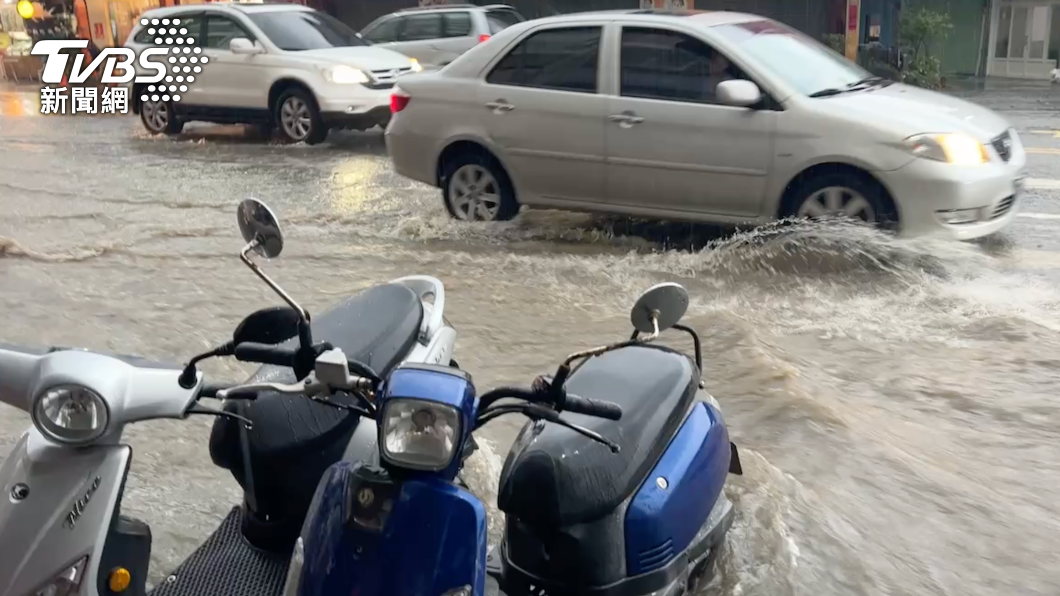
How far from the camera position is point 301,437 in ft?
9.16

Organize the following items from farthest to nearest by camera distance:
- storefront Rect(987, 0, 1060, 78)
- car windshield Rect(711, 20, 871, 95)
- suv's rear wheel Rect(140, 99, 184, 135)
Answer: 1. storefront Rect(987, 0, 1060, 78)
2. suv's rear wheel Rect(140, 99, 184, 135)
3. car windshield Rect(711, 20, 871, 95)

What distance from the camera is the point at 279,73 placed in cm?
1269

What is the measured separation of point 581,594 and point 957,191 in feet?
15.8

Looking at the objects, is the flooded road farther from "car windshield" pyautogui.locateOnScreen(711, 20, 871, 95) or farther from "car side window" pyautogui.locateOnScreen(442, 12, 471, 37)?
"car side window" pyautogui.locateOnScreen(442, 12, 471, 37)

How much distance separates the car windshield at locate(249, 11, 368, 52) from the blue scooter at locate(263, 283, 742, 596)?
1097 centimetres

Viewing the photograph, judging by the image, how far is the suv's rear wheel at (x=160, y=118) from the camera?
→ 13984 mm

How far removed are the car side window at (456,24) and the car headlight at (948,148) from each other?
8985mm

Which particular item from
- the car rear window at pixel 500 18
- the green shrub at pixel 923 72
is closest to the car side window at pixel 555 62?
A: the car rear window at pixel 500 18

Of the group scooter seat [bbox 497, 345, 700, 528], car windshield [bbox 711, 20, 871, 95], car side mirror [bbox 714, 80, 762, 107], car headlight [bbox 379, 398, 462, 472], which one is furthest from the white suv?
car headlight [bbox 379, 398, 462, 472]

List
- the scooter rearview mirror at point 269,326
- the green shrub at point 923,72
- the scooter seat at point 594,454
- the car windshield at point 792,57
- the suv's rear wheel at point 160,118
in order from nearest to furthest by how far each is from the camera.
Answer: the scooter rearview mirror at point 269,326
the scooter seat at point 594,454
the car windshield at point 792,57
the suv's rear wheel at point 160,118
the green shrub at point 923,72

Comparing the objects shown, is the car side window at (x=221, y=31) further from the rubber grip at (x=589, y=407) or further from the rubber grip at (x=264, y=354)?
the rubber grip at (x=589, y=407)

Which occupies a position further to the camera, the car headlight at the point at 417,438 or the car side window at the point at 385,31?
the car side window at the point at 385,31

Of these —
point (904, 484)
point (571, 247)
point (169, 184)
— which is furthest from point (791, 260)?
point (169, 184)

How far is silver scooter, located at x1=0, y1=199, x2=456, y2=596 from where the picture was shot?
221 centimetres
